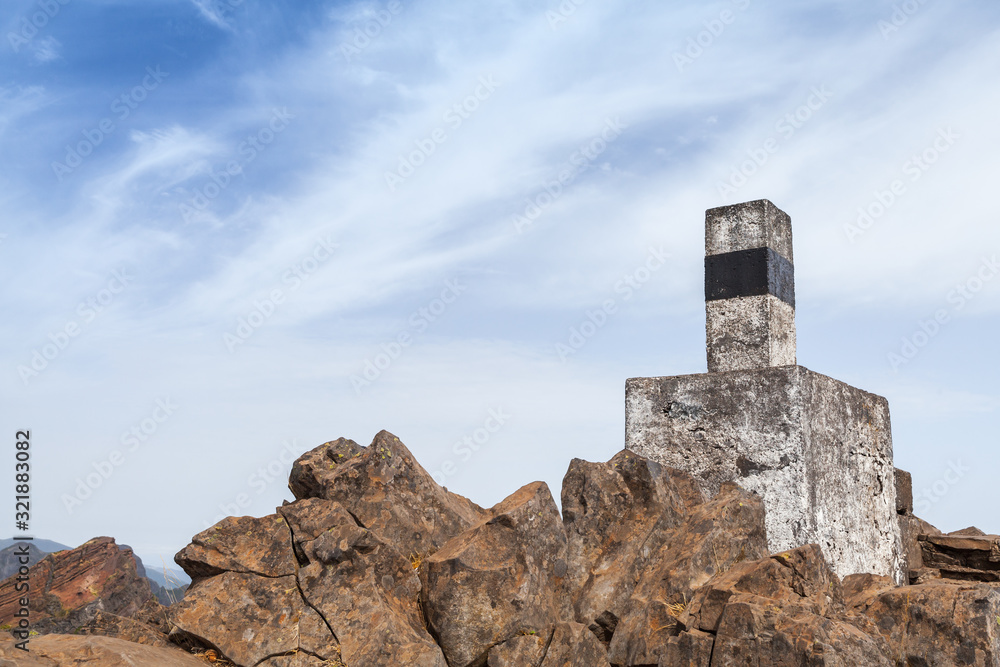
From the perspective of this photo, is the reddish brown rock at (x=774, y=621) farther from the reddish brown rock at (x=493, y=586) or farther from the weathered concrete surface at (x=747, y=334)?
the weathered concrete surface at (x=747, y=334)

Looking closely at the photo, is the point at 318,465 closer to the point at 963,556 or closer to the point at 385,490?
the point at 385,490

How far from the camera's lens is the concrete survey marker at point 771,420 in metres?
7.97

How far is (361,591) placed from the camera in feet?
20.7

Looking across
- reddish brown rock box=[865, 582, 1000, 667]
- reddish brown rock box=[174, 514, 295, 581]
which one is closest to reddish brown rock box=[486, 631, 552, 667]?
reddish brown rock box=[174, 514, 295, 581]

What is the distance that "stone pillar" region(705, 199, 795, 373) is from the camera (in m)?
8.78

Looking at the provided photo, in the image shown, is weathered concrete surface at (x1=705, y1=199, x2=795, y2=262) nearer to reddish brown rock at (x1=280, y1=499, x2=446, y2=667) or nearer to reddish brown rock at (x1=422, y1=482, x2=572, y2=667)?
reddish brown rock at (x1=422, y1=482, x2=572, y2=667)

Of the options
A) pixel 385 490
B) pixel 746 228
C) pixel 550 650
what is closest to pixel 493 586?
pixel 550 650

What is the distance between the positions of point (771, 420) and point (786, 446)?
0.27 metres

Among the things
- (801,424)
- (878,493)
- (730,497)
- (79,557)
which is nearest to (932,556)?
(878,493)

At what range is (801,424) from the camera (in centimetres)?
790

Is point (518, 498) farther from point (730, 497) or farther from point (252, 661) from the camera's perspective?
point (252, 661)

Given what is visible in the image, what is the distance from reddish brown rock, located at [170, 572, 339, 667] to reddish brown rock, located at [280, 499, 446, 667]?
11 cm

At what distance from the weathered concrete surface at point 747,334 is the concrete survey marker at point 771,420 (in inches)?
0.4

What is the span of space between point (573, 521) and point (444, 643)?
5.28ft
